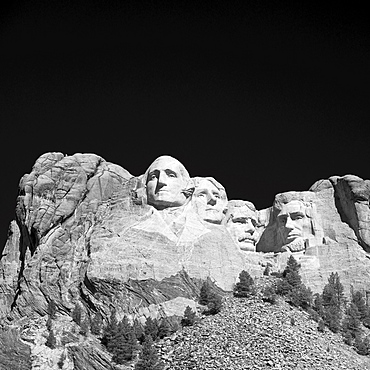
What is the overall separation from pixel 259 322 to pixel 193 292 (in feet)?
19.6

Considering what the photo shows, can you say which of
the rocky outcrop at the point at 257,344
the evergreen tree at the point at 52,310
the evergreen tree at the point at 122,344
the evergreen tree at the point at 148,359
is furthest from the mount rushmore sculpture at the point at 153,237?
the evergreen tree at the point at 148,359

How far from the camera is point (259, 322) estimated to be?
85750mm

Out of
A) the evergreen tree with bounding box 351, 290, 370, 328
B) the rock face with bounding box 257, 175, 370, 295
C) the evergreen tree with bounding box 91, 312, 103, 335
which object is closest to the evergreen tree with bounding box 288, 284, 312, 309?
the rock face with bounding box 257, 175, 370, 295

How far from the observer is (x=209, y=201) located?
96250mm

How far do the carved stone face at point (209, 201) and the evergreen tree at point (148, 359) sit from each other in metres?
14.3

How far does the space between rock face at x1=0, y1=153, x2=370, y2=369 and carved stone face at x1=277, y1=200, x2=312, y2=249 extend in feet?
0.21

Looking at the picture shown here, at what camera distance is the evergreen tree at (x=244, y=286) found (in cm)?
9056

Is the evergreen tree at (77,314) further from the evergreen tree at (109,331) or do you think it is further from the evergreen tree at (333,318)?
the evergreen tree at (333,318)

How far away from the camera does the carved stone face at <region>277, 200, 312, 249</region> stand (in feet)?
318

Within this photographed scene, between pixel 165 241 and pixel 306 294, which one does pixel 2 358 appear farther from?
pixel 306 294

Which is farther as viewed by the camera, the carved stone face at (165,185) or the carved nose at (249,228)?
the carved nose at (249,228)

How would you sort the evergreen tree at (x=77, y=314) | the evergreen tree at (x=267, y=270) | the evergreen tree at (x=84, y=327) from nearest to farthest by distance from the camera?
1. the evergreen tree at (x=84, y=327)
2. the evergreen tree at (x=77, y=314)
3. the evergreen tree at (x=267, y=270)

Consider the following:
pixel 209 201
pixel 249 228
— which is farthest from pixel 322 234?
pixel 209 201

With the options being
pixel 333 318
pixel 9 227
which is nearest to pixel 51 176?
pixel 9 227
